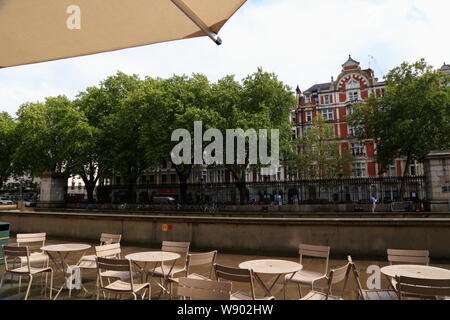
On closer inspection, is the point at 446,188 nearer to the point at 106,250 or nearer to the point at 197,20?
the point at 106,250

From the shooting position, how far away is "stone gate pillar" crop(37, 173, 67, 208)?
87.1ft

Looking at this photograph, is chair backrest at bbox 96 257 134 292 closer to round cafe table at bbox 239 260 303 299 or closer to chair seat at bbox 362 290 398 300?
round cafe table at bbox 239 260 303 299

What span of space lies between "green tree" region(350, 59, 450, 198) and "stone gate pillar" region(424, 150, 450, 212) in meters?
11.9

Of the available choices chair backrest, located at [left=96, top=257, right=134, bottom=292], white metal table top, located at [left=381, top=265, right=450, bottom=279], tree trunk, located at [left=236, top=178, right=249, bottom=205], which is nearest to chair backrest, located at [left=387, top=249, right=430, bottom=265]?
white metal table top, located at [left=381, top=265, right=450, bottom=279]

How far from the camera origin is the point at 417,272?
187 inches

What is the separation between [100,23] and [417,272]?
5.74 meters

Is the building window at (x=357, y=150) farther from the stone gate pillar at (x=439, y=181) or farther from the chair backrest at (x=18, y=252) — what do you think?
the chair backrest at (x=18, y=252)

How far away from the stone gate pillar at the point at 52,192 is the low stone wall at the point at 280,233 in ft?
51.2

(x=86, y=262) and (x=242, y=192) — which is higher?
(x=242, y=192)

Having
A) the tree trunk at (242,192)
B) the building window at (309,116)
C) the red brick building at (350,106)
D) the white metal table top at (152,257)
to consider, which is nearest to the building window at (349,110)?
the red brick building at (350,106)

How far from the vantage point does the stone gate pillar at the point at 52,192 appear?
1045 inches

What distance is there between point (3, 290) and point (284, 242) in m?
7.49

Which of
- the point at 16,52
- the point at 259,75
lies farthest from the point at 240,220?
the point at 259,75

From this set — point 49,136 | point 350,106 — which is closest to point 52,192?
point 49,136
